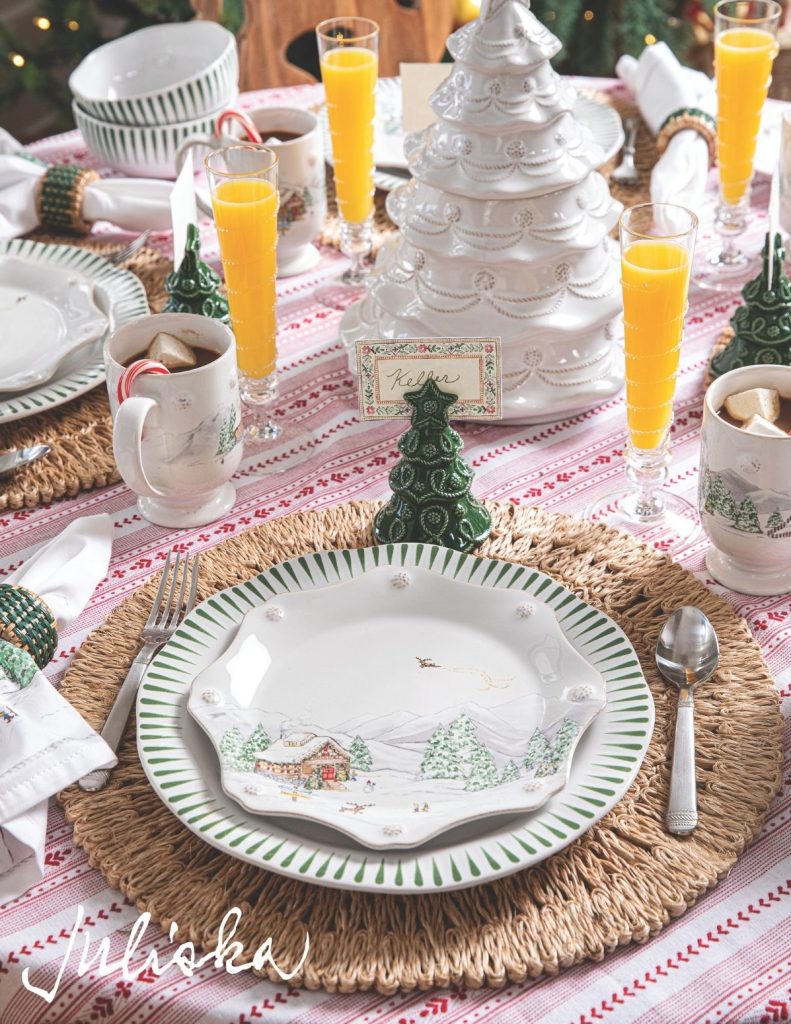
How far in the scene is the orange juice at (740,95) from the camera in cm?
159

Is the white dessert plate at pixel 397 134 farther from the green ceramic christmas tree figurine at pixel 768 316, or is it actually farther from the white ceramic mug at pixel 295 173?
the green ceramic christmas tree figurine at pixel 768 316

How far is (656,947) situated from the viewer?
0.82 meters

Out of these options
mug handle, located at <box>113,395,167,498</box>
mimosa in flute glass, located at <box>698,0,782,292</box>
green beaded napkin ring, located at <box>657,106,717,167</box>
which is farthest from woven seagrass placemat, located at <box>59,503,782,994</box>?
green beaded napkin ring, located at <box>657,106,717,167</box>

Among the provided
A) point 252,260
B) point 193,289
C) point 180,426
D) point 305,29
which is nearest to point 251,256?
point 252,260

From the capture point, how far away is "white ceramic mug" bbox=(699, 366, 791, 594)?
3.51 feet

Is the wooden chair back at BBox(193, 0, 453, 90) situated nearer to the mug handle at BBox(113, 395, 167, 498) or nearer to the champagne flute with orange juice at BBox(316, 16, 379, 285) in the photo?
the champagne flute with orange juice at BBox(316, 16, 379, 285)

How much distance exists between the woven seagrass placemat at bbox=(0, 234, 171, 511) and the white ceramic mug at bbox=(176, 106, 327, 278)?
0.38 meters

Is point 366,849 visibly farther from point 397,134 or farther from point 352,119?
point 397,134

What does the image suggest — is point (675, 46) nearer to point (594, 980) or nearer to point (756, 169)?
point (756, 169)

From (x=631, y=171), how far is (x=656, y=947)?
1304 millimetres

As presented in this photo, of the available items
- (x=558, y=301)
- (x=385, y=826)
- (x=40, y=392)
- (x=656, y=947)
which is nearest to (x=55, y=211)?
(x=40, y=392)

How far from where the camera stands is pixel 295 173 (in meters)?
1.64

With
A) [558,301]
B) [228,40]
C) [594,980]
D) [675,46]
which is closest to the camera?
[594,980]

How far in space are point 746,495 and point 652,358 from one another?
0.66 feet
